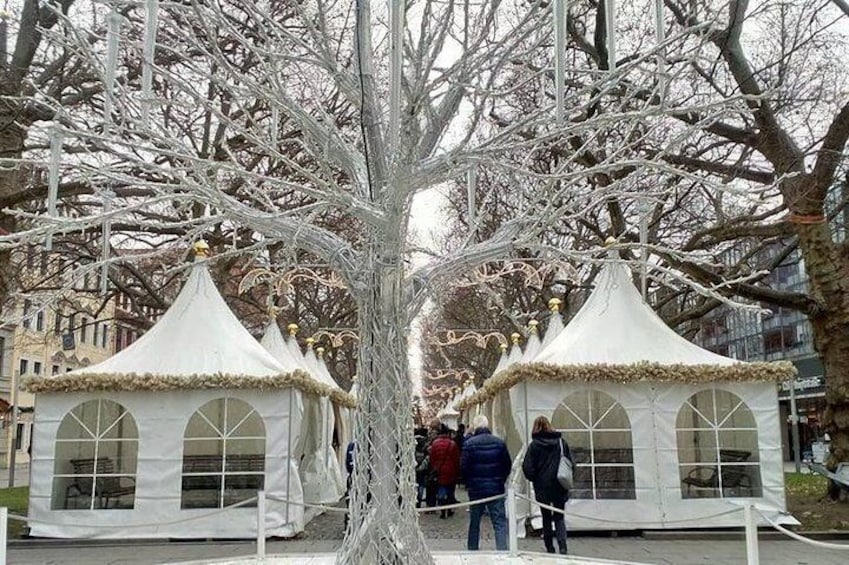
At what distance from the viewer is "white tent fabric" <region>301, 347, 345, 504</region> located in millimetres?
17359

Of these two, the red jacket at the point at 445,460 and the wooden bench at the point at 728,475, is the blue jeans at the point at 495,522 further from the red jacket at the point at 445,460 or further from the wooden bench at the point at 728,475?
the red jacket at the point at 445,460

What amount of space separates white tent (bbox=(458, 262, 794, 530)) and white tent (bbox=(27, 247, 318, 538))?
403 centimetres

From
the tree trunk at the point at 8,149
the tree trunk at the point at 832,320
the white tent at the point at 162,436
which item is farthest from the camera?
the tree trunk at the point at 832,320

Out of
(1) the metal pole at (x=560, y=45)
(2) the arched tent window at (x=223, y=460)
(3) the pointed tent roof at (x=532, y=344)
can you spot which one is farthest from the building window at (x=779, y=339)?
(1) the metal pole at (x=560, y=45)

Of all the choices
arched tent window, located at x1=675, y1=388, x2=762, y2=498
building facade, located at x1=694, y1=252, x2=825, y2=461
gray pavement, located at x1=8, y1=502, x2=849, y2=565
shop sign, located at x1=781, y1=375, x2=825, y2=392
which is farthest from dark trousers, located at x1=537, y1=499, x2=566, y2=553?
shop sign, located at x1=781, y1=375, x2=825, y2=392

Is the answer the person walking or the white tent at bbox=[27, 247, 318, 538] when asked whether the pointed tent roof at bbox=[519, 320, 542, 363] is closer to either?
the person walking

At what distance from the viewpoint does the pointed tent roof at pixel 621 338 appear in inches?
542

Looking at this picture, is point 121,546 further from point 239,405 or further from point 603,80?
point 603,80

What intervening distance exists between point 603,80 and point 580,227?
19163 mm

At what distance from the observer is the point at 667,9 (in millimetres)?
15375

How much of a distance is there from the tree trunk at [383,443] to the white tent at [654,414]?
6.99 metres

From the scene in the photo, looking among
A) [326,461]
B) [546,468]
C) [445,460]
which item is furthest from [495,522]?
[326,461]

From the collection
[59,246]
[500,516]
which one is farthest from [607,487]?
[59,246]

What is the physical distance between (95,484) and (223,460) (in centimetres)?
207
